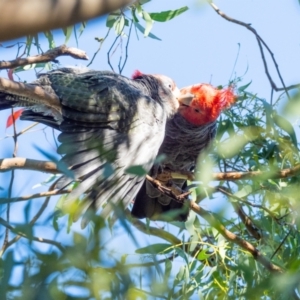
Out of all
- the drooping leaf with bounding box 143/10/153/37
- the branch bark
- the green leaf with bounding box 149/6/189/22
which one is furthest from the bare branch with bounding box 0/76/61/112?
the branch bark

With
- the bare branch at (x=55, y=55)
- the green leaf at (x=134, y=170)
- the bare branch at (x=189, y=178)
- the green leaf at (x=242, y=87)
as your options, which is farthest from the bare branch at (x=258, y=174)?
the green leaf at (x=134, y=170)

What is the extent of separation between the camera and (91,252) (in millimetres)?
722

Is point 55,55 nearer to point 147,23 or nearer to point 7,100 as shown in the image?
point 7,100

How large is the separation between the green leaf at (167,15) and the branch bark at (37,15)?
1480mm

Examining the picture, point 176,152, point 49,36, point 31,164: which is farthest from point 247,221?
point 49,36

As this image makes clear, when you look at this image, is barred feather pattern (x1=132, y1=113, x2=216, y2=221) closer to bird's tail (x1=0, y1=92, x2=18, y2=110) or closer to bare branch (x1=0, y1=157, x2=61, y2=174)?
bird's tail (x1=0, y1=92, x2=18, y2=110)

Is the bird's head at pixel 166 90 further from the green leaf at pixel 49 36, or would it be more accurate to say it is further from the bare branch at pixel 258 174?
the bare branch at pixel 258 174

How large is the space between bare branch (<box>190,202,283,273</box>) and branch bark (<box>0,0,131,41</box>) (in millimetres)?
972

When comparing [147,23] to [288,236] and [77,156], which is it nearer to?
[77,156]

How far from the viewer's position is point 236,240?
5.53 ft

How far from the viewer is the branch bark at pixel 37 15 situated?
0.50 meters

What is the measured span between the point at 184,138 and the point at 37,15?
189 cm

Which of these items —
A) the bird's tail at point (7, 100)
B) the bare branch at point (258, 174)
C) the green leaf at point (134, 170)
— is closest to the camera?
the green leaf at point (134, 170)

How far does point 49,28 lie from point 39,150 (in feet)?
0.94
